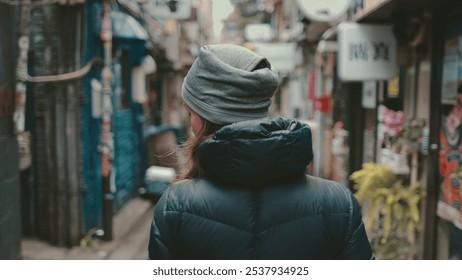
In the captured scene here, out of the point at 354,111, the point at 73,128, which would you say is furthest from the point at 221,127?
the point at 354,111

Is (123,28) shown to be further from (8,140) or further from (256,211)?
(256,211)

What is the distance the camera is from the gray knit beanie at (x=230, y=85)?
5.68ft

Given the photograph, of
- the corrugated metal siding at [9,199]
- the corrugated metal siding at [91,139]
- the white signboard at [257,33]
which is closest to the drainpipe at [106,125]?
the corrugated metal siding at [91,139]

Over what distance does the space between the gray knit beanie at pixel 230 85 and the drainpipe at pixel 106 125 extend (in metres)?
5.48

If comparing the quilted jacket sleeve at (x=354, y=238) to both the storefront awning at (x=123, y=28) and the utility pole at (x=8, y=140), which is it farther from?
the storefront awning at (x=123, y=28)

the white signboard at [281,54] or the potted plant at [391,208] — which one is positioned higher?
the white signboard at [281,54]

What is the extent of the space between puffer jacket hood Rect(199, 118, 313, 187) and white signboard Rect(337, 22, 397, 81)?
4.93 m

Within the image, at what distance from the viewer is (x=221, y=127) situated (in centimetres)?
181

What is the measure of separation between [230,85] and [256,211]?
416 mm

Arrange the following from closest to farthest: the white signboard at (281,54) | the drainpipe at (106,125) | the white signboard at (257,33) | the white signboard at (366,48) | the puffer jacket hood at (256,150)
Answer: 1. the puffer jacket hood at (256,150)
2. the white signboard at (366,48)
3. the drainpipe at (106,125)
4. the white signboard at (281,54)
5. the white signboard at (257,33)

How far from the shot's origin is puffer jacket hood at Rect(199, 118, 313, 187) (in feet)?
5.39

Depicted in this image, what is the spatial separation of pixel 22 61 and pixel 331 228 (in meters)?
4.96

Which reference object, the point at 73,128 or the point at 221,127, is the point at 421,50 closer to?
the point at 73,128

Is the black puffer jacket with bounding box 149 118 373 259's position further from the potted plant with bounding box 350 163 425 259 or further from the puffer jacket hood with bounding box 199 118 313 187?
the potted plant with bounding box 350 163 425 259
